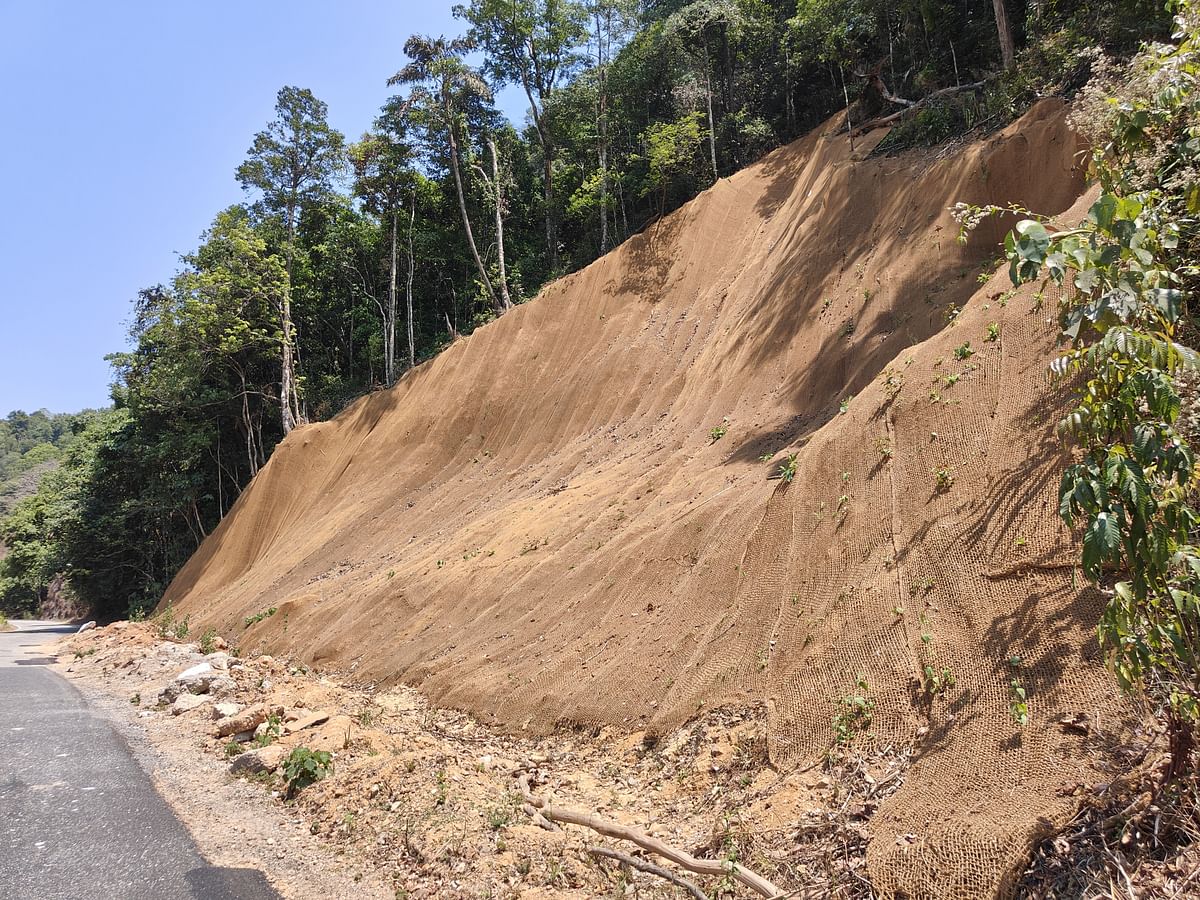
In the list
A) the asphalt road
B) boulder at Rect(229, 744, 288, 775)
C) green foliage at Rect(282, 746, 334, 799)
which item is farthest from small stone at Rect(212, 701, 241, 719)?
green foliage at Rect(282, 746, 334, 799)

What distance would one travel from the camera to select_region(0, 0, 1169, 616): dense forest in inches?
913

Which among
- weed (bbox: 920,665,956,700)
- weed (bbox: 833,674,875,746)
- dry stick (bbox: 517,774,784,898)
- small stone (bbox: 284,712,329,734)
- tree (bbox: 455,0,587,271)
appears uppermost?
tree (bbox: 455,0,587,271)

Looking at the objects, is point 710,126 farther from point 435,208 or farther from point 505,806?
point 505,806

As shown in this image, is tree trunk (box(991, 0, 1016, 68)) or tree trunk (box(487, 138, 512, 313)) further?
tree trunk (box(487, 138, 512, 313))

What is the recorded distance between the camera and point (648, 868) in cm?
458

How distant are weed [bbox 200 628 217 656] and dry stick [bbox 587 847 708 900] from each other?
1451 cm

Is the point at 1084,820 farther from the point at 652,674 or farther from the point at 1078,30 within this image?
the point at 1078,30

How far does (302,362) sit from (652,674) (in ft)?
98.1

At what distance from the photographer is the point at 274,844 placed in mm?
5734

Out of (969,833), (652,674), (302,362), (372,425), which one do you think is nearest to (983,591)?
(969,833)

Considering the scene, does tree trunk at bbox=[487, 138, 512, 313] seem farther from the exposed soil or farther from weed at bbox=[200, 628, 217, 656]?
the exposed soil

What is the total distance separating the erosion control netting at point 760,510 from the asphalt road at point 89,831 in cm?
357

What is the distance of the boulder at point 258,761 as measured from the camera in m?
7.36

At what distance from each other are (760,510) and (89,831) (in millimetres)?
6825
